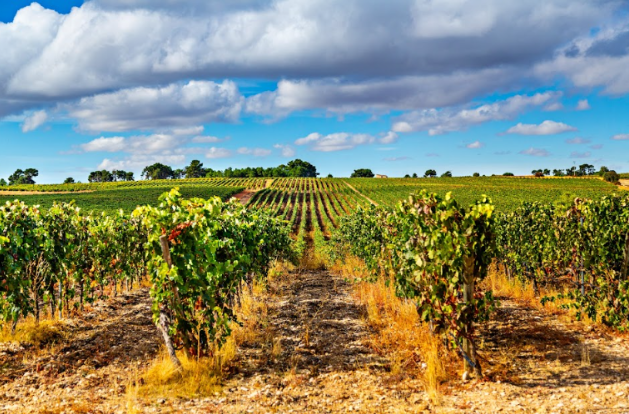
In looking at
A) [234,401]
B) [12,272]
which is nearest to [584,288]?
[234,401]

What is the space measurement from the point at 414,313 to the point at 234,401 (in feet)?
19.7

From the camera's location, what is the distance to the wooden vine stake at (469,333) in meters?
7.27

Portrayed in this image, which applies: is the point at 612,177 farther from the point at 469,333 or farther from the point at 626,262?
the point at 469,333

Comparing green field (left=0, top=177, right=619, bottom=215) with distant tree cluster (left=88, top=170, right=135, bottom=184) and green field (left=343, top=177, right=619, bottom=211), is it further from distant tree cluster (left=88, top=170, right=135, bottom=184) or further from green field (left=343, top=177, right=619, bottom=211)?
distant tree cluster (left=88, top=170, right=135, bottom=184)

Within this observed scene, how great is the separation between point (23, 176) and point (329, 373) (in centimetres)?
19937

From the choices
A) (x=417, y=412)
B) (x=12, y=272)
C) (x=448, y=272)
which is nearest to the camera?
(x=417, y=412)

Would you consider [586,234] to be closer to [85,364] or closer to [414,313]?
[414,313]

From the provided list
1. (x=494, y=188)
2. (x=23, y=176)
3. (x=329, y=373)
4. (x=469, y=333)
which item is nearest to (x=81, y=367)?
(x=329, y=373)

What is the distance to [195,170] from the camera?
17625 centimetres

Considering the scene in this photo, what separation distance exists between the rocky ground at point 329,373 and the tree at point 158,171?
6783 inches

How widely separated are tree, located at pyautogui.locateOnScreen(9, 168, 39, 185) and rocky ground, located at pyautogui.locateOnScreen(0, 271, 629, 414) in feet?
628

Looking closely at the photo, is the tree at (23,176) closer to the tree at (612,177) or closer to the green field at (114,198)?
the green field at (114,198)

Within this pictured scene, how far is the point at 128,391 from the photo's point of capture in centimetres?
687

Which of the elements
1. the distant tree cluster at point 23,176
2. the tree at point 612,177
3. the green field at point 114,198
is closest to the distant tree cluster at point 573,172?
the tree at point 612,177
